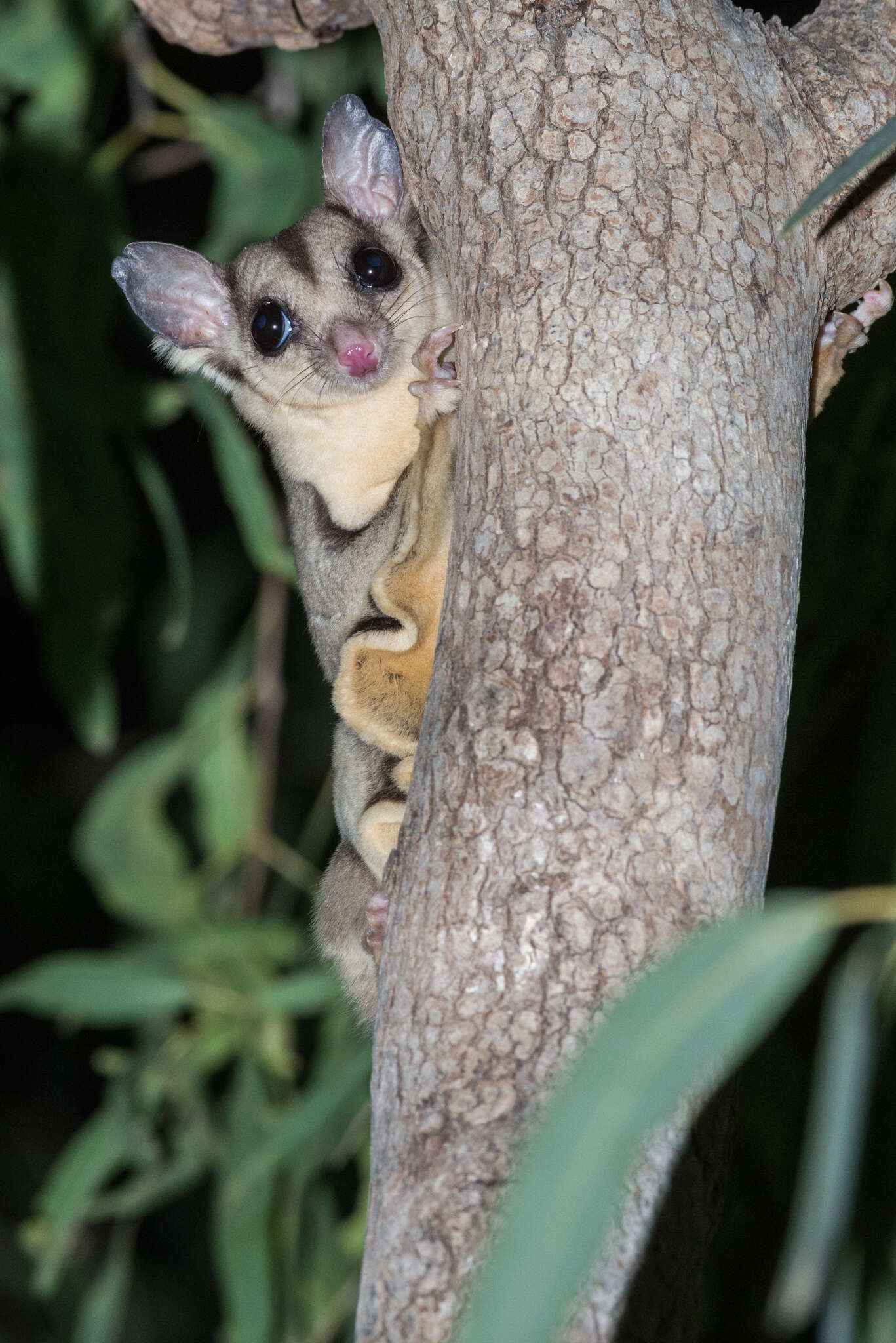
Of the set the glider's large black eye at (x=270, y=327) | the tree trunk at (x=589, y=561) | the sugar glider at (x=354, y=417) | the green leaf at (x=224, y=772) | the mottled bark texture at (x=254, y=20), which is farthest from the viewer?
the green leaf at (x=224, y=772)

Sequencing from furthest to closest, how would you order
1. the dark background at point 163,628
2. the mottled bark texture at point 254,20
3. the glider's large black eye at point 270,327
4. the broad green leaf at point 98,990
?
the broad green leaf at point 98,990
the dark background at point 163,628
the glider's large black eye at point 270,327
the mottled bark texture at point 254,20

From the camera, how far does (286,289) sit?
278cm

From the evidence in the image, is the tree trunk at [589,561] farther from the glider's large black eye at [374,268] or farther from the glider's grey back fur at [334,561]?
the glider's large black eye at [374,268]

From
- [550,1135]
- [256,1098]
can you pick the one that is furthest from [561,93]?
[256,1098]

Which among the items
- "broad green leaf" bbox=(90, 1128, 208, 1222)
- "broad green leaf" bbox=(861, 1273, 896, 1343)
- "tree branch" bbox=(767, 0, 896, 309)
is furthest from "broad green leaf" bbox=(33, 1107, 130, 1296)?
"tree branch" bbox=(767, 0, 896, 309)

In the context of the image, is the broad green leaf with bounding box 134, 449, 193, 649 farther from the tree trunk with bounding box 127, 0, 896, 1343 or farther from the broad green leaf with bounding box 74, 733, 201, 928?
the tree trunk with bounding box 127, 0, 896, 1343

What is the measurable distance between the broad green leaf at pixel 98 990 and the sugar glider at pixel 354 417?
3.24 ft

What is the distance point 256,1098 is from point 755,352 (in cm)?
264

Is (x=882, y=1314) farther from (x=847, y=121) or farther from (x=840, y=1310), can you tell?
(x=847, y=121)

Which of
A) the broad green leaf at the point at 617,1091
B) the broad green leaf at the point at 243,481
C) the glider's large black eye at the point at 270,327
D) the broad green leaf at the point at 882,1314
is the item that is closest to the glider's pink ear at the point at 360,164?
the glider's large black eye at the point at 270,327

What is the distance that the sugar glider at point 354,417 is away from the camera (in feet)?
7.14

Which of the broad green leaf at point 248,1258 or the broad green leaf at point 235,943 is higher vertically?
the broad green leaf at point 235,943

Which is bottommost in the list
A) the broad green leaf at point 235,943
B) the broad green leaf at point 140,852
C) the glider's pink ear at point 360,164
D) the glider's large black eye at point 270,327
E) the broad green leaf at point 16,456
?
the broad green leaf at point 235,943

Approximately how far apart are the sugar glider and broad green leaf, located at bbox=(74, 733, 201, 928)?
1102 mm
